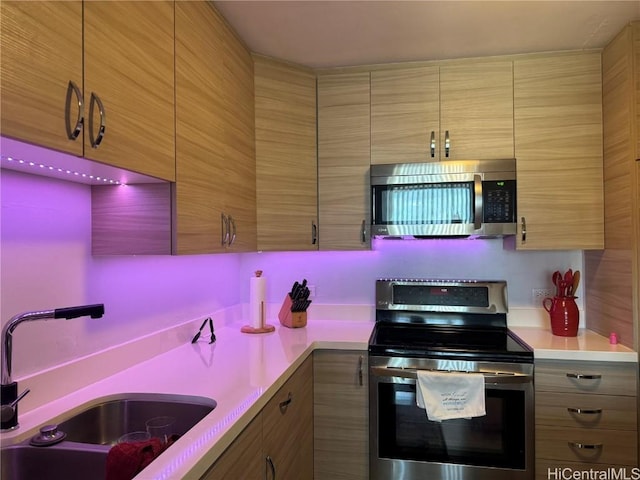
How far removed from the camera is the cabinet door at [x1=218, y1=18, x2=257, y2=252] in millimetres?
1900

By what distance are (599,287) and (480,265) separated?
61cm

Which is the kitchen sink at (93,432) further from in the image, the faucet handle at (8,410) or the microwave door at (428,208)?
the microwave door at (428,208)

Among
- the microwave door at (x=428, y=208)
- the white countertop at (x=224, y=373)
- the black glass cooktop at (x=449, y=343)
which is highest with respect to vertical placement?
the microwave door at (x=428, y=208)

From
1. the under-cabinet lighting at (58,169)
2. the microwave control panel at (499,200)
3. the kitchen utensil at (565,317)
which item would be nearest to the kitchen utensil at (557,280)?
the kitchen utensil at (565,317)

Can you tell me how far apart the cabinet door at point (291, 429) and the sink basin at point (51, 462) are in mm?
503

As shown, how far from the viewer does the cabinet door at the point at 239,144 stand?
190cm

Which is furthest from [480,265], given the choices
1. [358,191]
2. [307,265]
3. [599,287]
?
[307,265]

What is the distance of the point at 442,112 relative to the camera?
228cm

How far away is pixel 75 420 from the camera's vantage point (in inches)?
49.5

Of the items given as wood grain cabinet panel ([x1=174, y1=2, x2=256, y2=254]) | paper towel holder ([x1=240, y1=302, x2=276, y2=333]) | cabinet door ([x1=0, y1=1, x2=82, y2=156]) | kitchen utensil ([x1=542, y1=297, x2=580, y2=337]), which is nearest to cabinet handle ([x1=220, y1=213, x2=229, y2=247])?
wood grain cabinet panel ([x1=174, y1=2, x2=256, y2=254])

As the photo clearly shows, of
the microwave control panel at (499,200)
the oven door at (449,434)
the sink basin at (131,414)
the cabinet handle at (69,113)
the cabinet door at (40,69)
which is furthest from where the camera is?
the microwave control panel at (499,200)

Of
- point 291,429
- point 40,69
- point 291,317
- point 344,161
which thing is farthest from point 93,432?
point 344,161

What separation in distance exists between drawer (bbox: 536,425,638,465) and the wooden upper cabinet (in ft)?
4.46

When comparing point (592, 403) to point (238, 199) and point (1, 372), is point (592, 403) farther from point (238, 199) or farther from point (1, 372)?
point (1, 372)
